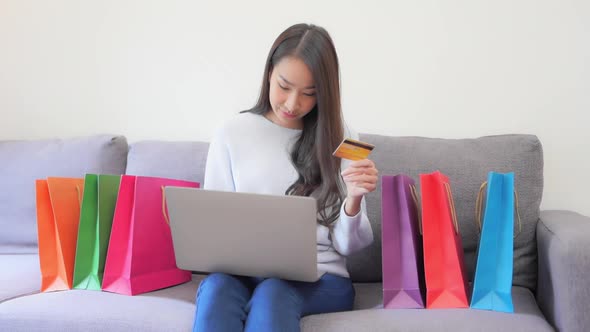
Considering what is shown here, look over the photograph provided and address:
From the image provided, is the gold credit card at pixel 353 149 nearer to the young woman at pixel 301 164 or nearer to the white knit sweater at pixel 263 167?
the young woman at pixel 301 164

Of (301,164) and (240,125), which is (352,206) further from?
(240,125)

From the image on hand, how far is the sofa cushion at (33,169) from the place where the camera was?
173cm

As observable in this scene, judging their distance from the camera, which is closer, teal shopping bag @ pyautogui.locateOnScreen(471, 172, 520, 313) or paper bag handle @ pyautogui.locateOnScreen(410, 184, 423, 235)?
teal shopping bag @ pyautogui.locateOnScreen(471, 172, 520, 313)

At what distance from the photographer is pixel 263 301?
1.05 m

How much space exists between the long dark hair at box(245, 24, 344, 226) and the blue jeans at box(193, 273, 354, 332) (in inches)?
6.3

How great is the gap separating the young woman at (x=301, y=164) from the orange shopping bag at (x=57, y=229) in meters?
0.32

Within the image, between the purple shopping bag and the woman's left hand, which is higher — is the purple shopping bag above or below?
below

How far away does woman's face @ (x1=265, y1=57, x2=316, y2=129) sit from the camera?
1262 mm

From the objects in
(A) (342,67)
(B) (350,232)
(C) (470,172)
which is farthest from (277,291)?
(A) (342,67)

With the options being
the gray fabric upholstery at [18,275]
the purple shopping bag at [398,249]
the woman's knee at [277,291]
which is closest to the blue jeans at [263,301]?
the woman's knee at [277,291]

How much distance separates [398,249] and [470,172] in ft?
1.34

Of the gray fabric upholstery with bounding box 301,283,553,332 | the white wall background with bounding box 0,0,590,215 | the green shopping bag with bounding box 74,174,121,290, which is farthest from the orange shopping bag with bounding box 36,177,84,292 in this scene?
the white wall background with bounding box 0,0,590,215

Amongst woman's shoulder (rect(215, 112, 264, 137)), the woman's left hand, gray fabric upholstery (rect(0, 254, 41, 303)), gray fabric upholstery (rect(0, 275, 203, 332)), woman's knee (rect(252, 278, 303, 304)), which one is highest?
woman's shoulder (rect(215, 112, 264, 137))

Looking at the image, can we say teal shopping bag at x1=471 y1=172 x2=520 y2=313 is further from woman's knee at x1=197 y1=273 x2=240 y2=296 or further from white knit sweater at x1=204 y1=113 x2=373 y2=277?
woman's knee at x1=197 y1=273 x2=240 y2=296
